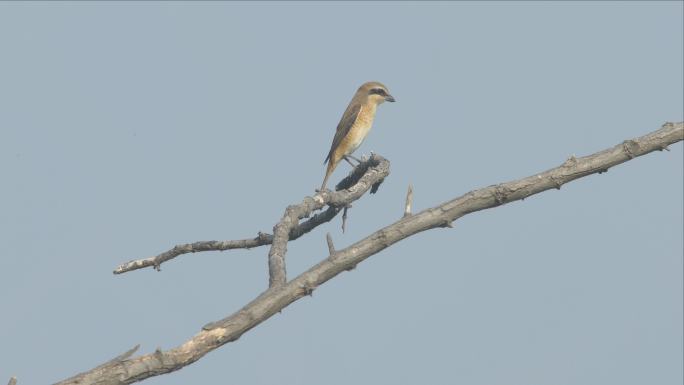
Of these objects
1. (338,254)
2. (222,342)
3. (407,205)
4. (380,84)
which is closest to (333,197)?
(407,205)

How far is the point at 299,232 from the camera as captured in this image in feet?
29.2

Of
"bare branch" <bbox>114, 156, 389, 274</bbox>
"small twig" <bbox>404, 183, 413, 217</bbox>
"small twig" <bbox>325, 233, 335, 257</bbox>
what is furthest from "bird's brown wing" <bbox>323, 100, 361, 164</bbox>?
"small twig" <bbox>325, 233, 335, 257</bbox>

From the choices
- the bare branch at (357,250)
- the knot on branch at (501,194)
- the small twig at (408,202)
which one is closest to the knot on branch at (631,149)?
the bare branch at (357,250)

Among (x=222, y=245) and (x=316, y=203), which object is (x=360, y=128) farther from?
(x=316, y=203)

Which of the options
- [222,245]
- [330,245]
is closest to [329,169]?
[222,245]

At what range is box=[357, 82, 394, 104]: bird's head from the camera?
51.5ft

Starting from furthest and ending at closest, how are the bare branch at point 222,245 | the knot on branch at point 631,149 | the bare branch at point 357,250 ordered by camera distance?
the bare branch at point 222,245 < the knot on branch at point 631,149 < the bare branch at point 357,250

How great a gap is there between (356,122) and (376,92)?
785 millimetres

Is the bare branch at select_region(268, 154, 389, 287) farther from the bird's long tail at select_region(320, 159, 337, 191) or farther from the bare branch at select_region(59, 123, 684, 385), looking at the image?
the bird's long tail at select_region(320, 159, 337, 191)

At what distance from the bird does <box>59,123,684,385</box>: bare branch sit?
638 cm

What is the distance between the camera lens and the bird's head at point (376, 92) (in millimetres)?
15688

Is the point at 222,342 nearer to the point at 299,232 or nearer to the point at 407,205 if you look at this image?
the point at 407,205

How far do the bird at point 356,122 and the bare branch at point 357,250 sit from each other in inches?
251

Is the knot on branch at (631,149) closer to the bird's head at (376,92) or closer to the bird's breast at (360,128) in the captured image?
the bird's breast at (360,128)
